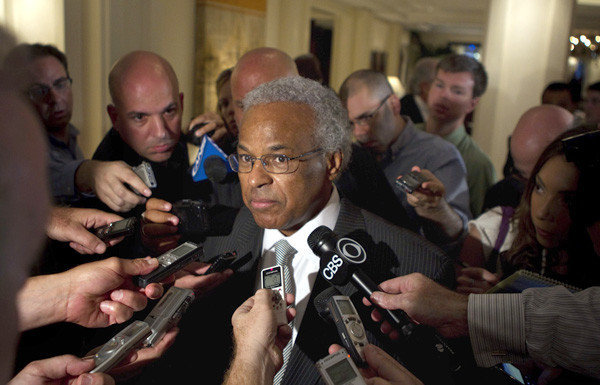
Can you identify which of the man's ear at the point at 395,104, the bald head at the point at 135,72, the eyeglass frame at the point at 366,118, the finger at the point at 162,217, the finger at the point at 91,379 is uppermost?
the bald head at the point at 135,72

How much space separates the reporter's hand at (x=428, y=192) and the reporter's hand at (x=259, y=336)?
3.48 ft

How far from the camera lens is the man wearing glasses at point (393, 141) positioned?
2658 mm

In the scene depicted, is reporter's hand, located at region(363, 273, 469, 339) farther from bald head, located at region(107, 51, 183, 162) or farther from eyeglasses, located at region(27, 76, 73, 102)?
eyeglasses, located at region(27, 76, 73, 102)

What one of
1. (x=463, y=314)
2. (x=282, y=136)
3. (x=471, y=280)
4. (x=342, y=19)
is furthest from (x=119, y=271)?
(x=342, y=19)

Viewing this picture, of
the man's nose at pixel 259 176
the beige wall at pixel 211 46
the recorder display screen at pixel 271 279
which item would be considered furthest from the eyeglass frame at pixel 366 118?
the beige wall at pixel 211 46

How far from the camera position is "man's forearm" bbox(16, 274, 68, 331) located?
1451 mm

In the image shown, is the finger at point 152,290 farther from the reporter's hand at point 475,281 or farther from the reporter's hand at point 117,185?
the reporter's hand at point 475,281

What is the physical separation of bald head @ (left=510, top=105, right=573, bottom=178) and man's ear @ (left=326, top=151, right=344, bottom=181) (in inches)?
49.6

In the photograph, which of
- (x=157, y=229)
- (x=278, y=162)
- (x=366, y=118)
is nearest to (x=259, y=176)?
(x=278, y=162)

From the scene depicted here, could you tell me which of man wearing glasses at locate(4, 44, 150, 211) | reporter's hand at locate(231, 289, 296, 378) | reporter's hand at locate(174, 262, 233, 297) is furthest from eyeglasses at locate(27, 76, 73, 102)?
reporter's hand at locate(231, 289, 296, 378)

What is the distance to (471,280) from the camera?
5.75 ft

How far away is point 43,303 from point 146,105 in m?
1.14

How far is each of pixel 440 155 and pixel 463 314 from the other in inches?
Result: 61.8

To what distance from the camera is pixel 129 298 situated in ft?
4.51
